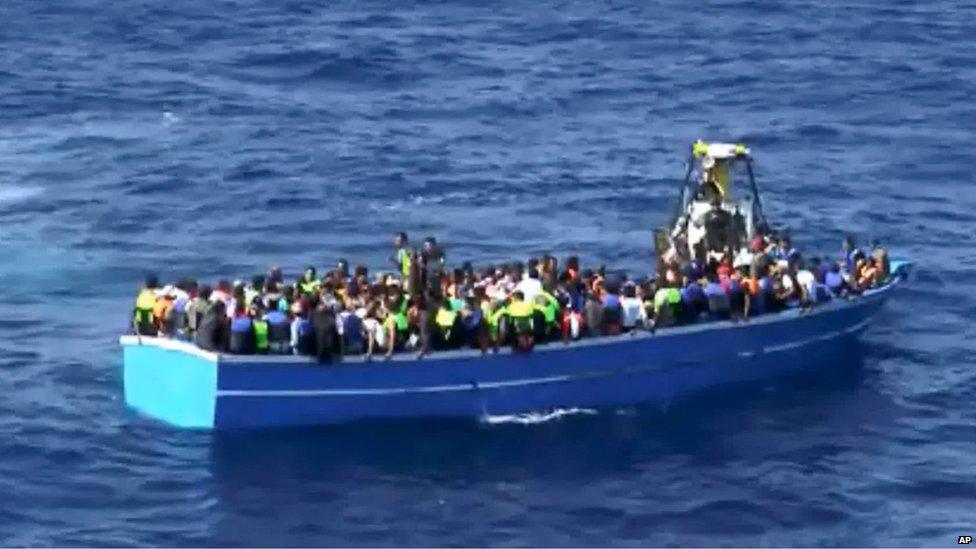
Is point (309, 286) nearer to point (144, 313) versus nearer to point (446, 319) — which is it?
point (446, 319)

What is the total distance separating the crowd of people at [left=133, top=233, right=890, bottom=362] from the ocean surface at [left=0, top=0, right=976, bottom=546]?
7.32ft

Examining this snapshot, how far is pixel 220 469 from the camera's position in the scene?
56.3m

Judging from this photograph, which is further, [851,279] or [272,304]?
[851,279]

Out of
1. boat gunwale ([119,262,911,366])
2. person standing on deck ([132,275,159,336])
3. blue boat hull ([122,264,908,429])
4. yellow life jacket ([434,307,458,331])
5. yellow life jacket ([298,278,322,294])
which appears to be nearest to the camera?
boat gunwale ([119,262,911,366])

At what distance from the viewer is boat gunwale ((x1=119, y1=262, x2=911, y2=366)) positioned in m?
56.7

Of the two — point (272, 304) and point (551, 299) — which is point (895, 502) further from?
point (272, 304)

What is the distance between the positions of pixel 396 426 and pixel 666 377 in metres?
6.57

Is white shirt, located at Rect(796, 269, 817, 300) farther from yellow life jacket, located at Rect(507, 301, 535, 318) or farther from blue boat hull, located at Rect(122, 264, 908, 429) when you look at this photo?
yellow life jacket, located at Rect(507, 301, 535, 318)

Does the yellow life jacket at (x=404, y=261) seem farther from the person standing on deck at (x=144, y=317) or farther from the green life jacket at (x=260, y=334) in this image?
the person standing on deck at (x=144, y=317)

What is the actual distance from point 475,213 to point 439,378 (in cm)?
1745

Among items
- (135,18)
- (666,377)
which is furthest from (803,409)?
(135,18)

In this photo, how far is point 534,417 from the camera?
59469 mm

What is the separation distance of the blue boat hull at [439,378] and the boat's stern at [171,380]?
0.10ft

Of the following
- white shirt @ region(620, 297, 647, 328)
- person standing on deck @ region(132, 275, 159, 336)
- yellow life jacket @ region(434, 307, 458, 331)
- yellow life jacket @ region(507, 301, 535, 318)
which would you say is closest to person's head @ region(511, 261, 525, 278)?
yellow life jacket @ region(507, 301, 535, 318)
